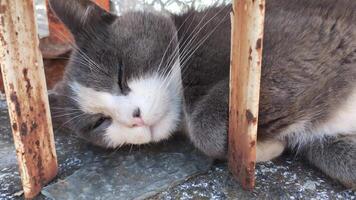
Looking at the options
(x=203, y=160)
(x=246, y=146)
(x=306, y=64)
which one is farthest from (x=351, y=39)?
(x=203, y=160)

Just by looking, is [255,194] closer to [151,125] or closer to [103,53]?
[151,125]

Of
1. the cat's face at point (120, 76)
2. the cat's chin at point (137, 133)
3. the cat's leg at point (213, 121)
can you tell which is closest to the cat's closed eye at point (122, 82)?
the cat's face at point (120, 76)

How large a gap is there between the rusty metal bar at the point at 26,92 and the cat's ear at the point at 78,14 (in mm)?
271

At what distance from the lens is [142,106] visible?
1.21 m

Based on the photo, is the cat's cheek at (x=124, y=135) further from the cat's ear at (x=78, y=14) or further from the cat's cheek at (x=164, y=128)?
the cat's ear at (x=78, y=14)

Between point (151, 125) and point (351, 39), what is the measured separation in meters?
0.59

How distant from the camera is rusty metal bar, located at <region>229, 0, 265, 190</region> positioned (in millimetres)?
973

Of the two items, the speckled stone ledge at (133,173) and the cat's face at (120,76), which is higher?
the cat's face at (120,76)

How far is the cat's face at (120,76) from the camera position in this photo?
49.0 inches

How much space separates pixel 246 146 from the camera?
1075mm

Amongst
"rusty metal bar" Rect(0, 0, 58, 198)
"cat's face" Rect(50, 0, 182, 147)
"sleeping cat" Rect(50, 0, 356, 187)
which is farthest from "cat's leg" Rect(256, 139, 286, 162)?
"rusty metal bar" Rect(0, 0, 58, 198)

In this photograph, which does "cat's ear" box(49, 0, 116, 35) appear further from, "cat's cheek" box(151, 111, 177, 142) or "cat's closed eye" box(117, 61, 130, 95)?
"cat's cheek" box(151, 111, 177, 142)

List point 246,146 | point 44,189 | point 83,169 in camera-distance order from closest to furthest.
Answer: point 246,146 → point 44,189 → point 83,169

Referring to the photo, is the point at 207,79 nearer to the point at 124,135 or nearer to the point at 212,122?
the point at 212,122
